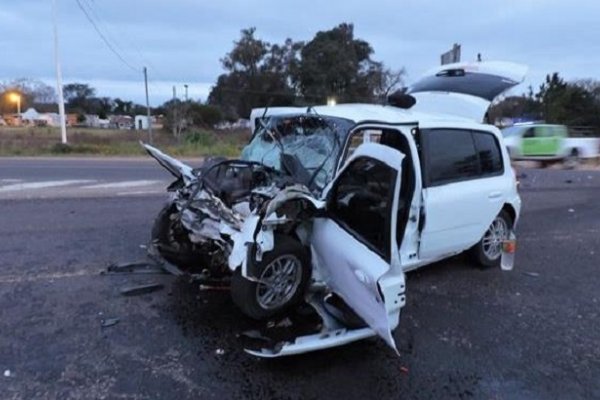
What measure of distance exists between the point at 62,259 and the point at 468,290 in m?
4.54

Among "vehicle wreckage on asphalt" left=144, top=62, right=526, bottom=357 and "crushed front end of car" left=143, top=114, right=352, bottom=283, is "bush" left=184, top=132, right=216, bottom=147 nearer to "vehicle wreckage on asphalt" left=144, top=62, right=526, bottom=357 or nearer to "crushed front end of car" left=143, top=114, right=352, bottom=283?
"vehicle wreckage on asphalt" left=144, top=62, right=526, bottom=357

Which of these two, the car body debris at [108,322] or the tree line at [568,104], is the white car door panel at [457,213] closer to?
the car body debris at [108,322]

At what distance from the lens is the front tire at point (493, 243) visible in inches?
219

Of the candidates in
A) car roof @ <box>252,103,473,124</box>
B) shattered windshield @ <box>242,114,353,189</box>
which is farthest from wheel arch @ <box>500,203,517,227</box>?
shattered windshield @ <box>242,114,353,189</box>

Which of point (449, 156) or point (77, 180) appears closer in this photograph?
point (449, 156)

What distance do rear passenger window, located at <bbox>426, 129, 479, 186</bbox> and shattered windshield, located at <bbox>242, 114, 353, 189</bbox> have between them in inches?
32.6

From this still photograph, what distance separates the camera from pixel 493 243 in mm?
5645

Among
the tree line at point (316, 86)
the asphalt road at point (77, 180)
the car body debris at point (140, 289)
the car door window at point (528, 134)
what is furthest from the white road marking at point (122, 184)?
the tree line at point (316, 86)

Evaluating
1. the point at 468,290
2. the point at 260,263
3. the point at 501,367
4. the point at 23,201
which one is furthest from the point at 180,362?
the point at 23,201

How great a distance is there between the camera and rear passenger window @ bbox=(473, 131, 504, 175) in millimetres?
5147

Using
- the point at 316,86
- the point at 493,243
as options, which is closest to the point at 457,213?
the point at 493,243

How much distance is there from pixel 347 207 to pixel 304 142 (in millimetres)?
1462

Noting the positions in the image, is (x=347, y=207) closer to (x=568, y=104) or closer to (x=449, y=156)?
(x=449, y=156)

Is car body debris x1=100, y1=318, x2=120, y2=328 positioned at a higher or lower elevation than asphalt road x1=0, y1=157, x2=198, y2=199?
lower
